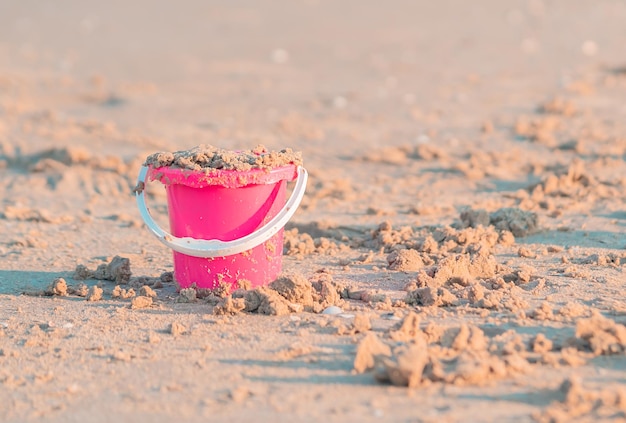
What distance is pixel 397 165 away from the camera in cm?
688

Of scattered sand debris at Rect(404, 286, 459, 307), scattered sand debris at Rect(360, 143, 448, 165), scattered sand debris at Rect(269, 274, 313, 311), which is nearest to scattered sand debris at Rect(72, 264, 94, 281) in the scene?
scattered sand debris at Rect(269, 274, 313, 311)

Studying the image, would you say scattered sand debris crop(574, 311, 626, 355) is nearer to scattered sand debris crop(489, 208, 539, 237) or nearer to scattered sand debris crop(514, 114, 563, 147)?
scattered sand debris crop(489, 208, 539, 237)

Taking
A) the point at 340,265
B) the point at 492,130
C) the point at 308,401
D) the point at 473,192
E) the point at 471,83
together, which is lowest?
the point at 308,401

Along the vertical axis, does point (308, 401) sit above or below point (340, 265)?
below

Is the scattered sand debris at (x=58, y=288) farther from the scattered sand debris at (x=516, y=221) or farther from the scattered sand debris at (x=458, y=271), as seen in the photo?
the scattered sand debris at (x=516, y=221)

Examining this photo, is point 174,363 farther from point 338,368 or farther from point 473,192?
point 473,192

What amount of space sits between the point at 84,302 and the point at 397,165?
372 cm

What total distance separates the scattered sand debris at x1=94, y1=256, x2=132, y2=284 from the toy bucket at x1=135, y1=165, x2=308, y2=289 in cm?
43

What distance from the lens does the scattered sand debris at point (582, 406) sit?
7.89 ft

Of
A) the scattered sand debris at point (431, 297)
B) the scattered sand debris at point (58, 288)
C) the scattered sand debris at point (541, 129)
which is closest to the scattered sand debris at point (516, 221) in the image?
the scattered sand debris at point (431, 297)

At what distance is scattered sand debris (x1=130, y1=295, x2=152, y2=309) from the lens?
3.52 metres

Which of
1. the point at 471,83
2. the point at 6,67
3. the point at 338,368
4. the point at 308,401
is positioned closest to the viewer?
the point at 308,401

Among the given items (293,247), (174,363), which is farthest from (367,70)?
(174,363)

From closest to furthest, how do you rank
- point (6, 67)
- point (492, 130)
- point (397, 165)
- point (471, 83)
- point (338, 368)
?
point (338, 368)
point (397, 165)
point (492, 130)
point (471, 83)
point (6, 67)
